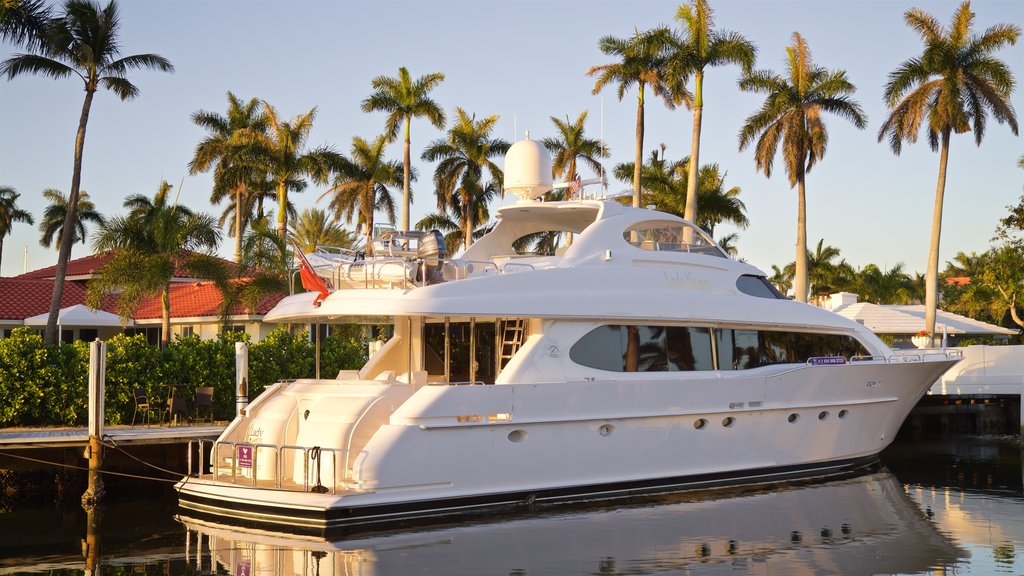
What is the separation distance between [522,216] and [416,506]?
5.74 metres

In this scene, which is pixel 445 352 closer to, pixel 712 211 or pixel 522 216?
pixel 522 216

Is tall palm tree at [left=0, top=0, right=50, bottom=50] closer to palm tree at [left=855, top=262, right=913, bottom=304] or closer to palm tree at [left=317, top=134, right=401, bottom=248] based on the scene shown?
palm tree at [left=317, top=134, right=401, bottom=248]

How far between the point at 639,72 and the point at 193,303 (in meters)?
15.5

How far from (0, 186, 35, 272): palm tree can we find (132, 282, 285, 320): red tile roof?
104ft

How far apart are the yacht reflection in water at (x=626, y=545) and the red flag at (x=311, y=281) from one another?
9.88 ft

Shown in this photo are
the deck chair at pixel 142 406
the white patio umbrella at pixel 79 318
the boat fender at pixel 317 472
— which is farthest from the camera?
the white patio umbrella at pixel 79 318

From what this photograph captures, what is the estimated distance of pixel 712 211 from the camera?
1249 inches

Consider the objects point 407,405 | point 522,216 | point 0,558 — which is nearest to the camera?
point 0,558

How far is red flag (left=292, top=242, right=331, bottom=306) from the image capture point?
12.6 meters

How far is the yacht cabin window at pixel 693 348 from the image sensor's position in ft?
43.4

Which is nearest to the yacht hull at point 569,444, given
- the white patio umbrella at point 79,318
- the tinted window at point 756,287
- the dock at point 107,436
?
the tinted window at point 756,287

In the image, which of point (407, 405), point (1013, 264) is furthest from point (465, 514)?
point (1013, 264)

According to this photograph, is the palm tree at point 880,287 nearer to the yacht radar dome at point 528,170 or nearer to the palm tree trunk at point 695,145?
the palm tree trunk at point 695,145

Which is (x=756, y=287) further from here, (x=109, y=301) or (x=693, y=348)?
(x=109, y=301)
